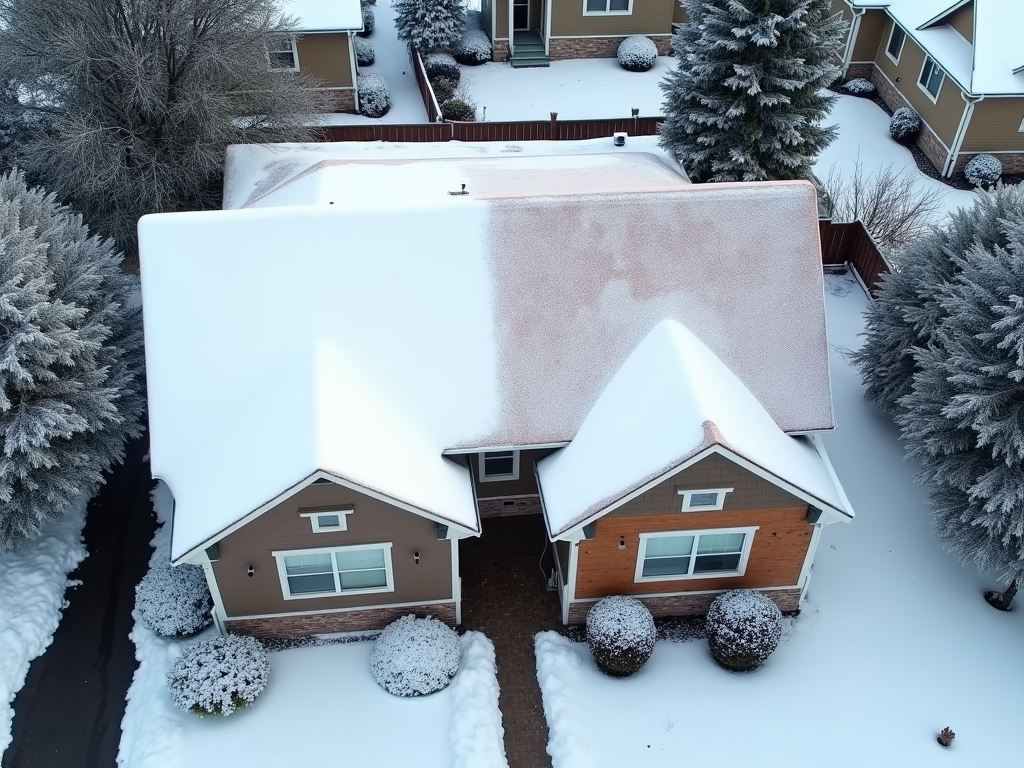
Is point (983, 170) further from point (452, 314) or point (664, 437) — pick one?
point (452, 314)

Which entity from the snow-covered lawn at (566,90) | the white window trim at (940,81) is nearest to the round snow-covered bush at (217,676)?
the snow-covered lawn at (566,90)

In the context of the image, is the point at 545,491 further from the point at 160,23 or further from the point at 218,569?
the point at 160,23

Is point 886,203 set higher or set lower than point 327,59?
lower

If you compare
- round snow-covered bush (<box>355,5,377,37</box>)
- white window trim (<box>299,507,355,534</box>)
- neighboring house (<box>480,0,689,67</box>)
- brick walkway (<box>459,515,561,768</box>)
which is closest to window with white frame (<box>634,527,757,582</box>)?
brick walkway (<box>459,515,561,768</box>)

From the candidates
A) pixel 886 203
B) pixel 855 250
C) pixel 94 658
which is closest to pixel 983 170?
pixel 886 203

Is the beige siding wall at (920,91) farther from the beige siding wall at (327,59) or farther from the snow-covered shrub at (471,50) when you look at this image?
the beige siding wall at (327,59)

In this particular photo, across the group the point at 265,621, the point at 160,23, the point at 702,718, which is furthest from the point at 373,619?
the point at 160,23

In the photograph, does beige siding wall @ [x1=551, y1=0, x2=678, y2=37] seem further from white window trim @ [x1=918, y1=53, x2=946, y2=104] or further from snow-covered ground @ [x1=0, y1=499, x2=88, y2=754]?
snow-covered ground @ [x1=0, y1=499, x2=88, y2=754]
